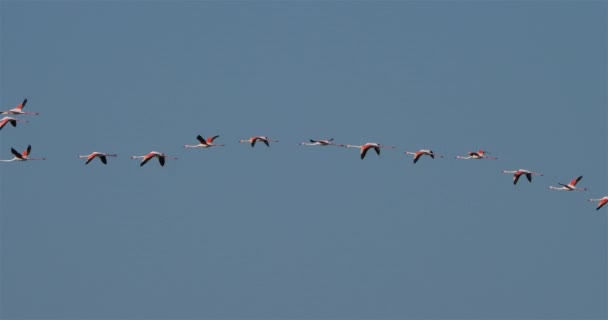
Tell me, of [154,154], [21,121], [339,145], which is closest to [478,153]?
[339,145]

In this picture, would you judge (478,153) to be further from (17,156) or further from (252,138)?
(17,156)

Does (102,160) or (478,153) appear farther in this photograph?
(478,153)

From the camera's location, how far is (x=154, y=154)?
66.2 meters

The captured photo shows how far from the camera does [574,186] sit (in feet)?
230

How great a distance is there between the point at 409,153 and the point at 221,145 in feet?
34.0

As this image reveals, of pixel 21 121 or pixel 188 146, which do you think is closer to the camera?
pixel 21 121

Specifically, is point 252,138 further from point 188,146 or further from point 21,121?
point 21,121

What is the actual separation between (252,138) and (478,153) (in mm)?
12970

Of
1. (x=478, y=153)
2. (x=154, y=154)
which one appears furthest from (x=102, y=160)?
(x=478, y=153)

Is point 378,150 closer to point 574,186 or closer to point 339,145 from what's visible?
point 339,145

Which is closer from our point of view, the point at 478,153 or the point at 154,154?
the point at 154,154

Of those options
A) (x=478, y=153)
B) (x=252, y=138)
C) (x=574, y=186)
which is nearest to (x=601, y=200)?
(x=574, y=186)

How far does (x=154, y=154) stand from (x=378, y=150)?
11.8m

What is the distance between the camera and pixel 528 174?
226 feet
